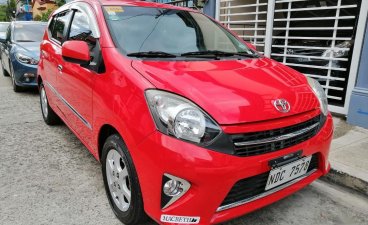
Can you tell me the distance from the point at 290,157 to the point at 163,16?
5.75ft

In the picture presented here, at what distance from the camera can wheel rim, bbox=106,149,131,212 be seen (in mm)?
2279

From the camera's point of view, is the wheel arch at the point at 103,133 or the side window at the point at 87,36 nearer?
the wheel arch at the point at 103,133

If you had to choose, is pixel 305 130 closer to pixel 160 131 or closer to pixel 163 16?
pixel 160 131

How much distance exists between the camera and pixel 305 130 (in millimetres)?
2227

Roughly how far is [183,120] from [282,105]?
0.69 meters

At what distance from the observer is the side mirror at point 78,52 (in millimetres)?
2554

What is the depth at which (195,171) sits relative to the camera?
1.79 meters

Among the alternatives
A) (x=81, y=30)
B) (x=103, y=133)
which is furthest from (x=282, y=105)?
(x=81, y=30)

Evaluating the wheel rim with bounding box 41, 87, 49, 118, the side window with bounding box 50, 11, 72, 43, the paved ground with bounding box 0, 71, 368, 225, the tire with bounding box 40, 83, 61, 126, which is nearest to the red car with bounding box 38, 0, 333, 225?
the paved ground with bounding box 0, 71, 368, 225

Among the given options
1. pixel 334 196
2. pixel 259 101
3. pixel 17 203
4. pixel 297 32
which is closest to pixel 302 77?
pixel 259 101

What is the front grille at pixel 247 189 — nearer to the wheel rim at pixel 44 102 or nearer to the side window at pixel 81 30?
the side window at pixel 81 30

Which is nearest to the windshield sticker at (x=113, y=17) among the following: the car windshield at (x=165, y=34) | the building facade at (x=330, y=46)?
the car windshield at (x=165, y=34)

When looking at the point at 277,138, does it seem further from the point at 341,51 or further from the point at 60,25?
the point at 341,51

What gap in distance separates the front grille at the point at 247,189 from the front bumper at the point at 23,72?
5.69 metres
